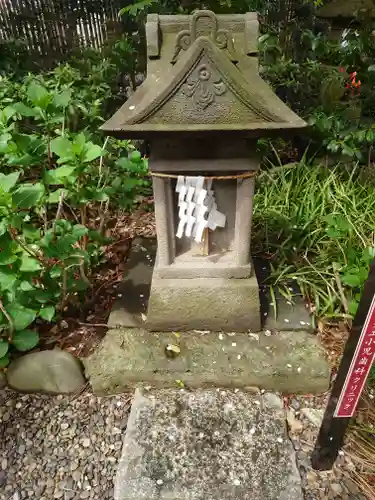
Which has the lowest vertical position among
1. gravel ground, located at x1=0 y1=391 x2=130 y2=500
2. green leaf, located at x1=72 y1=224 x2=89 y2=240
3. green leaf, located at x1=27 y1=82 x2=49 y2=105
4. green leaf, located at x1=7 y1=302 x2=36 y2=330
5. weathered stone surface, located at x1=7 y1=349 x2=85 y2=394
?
gravel ground, located at x1=0 y1=391 x2=130 y2=500

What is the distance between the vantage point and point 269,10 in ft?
12.7

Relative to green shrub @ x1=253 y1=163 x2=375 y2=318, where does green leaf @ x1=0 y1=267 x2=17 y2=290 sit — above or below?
above

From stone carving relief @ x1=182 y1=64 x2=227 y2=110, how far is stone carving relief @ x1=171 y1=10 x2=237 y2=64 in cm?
22

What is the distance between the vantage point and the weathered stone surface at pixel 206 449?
162cm

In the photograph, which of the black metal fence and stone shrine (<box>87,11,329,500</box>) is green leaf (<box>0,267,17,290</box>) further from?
the black metal fence

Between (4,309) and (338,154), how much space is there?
315cm

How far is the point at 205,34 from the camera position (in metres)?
1.66

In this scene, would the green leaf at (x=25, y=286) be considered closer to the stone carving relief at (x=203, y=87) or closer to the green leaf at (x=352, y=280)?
the stone carving relief at (x=203, y=87)

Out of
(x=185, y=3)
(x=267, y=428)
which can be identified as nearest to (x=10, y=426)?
(x=267, y=428)

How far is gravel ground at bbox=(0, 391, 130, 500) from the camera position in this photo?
1668mm

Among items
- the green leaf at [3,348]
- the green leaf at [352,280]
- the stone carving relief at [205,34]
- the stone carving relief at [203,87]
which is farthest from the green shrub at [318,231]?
the green leaf at [3,348]

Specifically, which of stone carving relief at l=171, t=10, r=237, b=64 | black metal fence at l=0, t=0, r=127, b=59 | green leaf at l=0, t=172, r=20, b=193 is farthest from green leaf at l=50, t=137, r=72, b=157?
black metal fence at l=0, t=0, r=127, b=59

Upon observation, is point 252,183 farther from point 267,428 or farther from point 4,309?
point 4,309

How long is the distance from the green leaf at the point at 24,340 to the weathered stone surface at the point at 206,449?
600 millimetres
